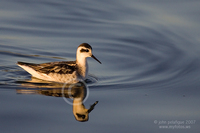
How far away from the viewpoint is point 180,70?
15.5 m

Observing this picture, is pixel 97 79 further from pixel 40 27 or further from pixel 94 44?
pixel 40 27

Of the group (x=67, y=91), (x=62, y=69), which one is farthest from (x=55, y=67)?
(x=67, y=91)

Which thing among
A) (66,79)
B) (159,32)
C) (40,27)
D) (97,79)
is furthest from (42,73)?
(159,32)

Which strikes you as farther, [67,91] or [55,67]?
[55,67]

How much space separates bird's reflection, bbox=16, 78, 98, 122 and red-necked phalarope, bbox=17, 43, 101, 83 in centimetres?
28

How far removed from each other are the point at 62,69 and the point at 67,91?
1.38m

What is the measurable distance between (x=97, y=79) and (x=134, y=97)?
2.12 m

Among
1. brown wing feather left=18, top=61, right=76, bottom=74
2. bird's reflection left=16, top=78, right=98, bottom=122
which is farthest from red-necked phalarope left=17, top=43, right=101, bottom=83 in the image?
bird's reflection left=16, top=78, right=98, bottom=122

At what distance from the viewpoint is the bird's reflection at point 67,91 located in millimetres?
12117

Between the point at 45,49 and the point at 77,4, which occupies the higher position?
the point at 77,4

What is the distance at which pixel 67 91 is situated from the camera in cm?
1372

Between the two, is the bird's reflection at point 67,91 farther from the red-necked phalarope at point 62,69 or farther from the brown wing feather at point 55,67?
the brown wing feather at point 55,67

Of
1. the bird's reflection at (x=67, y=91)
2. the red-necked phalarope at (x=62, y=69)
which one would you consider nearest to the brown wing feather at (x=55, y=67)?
the red-necked phalarope at (x=62, y=69)

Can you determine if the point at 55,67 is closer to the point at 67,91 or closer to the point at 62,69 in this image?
the point at 62,69
